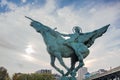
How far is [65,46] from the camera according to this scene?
15.2m

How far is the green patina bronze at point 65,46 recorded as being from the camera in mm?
15039

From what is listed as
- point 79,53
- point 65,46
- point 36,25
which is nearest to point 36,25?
point 36,25

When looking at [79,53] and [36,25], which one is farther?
[36,25]

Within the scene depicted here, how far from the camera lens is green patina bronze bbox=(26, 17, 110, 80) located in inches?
592

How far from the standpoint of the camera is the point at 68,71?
15047 mm

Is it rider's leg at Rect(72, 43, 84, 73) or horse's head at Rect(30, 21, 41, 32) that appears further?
horse's head at Rect(30, 21, 41, 32)

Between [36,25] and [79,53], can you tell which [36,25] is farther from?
[79,53]

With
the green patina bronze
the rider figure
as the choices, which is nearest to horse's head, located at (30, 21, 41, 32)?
the green patina bronze

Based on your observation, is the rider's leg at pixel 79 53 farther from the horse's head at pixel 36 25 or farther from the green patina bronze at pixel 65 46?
the horse's head at pixel 36 25

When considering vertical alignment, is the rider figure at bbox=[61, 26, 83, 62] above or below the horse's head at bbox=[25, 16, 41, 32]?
below

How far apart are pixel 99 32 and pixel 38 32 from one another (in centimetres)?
312

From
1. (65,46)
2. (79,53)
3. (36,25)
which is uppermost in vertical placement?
(36,25)

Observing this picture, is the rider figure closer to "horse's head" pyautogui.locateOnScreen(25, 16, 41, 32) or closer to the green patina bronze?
the green patina bronze

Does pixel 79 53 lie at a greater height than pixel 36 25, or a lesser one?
lesser
